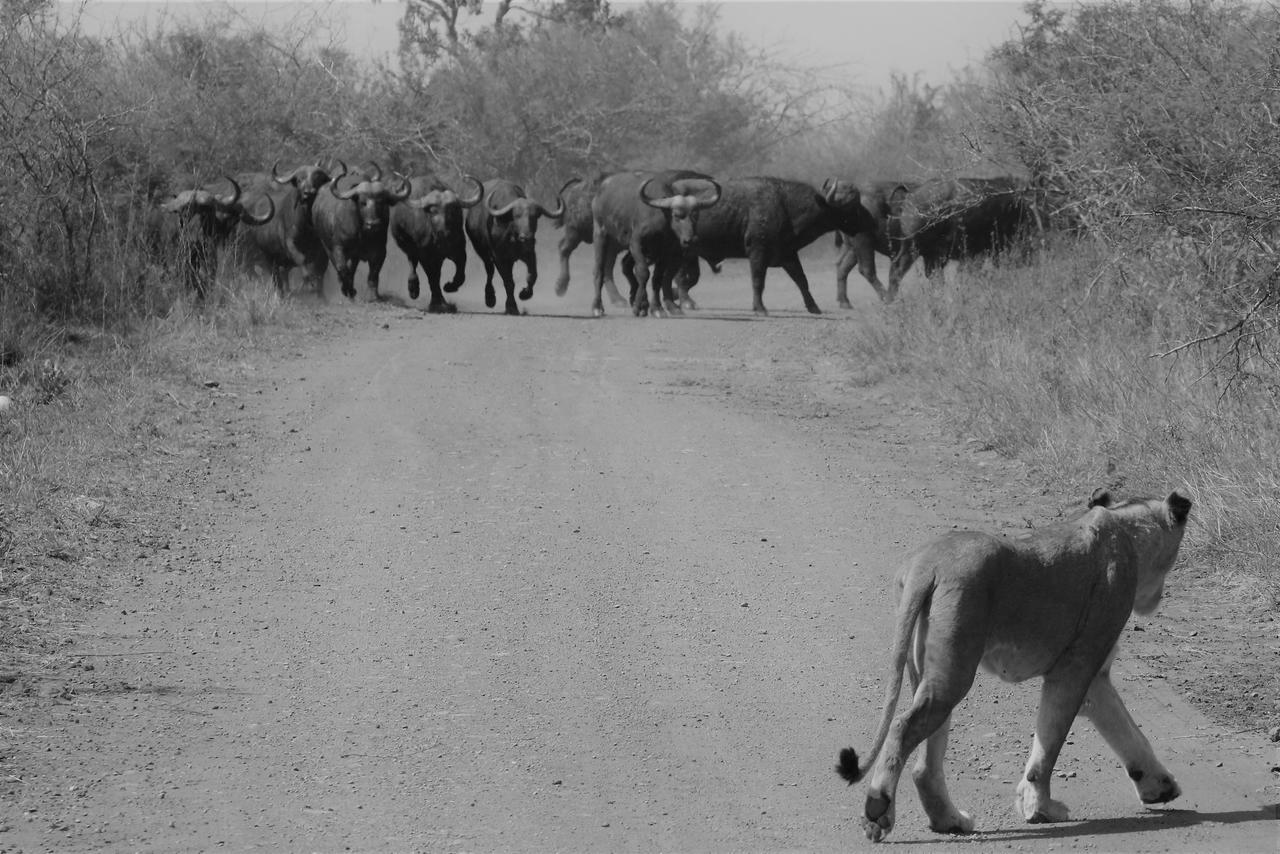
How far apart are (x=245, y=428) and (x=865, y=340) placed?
6508 mm

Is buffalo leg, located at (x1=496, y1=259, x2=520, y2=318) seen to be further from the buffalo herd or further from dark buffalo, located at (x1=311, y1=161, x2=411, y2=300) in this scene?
dark buffalo, located at (x1=311, y1=161, x2=411, y2=300)

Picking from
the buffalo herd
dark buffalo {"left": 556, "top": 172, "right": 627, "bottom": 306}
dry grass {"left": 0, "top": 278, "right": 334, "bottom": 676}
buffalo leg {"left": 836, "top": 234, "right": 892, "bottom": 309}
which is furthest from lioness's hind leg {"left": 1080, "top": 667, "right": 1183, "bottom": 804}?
dark buffalo {"left": 556, "top": 172, "right": 627, "bottom": 306}

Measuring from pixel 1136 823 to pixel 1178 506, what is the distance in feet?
3.19

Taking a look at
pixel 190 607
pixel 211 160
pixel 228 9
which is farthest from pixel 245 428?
pixel 228 9

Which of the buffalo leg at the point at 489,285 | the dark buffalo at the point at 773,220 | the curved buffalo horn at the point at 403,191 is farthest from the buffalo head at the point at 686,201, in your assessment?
the curved buffalo horn at the point at 403,191

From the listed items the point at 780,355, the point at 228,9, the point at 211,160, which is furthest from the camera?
the point at 228,9

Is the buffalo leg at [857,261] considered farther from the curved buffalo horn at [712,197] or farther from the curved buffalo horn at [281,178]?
the curved buffalo horn at [281,178]

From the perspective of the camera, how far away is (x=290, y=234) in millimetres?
21953

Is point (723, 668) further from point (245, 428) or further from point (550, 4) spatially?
point (550, 4)

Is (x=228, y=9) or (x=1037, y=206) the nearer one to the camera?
(x=1037, y=206)

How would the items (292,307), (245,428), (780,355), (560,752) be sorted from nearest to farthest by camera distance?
(560,752)
(245,428)
(780,355)
(292,307)

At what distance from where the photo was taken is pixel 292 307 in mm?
18594

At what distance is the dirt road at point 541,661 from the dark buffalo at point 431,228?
10204 mm

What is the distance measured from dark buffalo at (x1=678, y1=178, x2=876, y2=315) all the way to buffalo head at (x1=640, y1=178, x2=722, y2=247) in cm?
22
